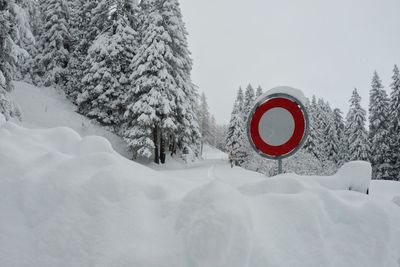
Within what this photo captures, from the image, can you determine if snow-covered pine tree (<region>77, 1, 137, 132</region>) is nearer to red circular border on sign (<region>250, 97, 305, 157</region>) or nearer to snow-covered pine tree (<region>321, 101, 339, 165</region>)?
red circular border on sign (<region>250, 97, 305, 157</region>)

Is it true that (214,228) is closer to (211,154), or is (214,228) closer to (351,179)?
(351,179)

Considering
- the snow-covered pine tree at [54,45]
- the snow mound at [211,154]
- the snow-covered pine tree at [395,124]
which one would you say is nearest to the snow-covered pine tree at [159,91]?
the snow-covered pine tree at [54,45]

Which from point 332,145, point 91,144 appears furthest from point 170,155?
point 332,145

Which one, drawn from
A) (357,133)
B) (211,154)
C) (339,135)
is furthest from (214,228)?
(211,154)

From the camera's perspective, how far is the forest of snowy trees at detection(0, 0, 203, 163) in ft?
71.5

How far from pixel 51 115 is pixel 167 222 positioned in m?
23.2

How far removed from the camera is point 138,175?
3.16 meters

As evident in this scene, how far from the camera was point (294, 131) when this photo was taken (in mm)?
3520

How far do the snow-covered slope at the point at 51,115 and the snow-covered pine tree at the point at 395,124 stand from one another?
2843 centimetres

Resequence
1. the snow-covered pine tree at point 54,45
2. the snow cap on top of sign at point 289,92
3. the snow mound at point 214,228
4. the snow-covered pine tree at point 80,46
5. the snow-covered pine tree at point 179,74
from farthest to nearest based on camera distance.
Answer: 1. the snow-covered pine tree at point 54,45
2. the snow-covered pine tree at point 80,46
3. the snow-covered pine tree at point 179,74
4. the snow cap on top of sign at point 289,92
5. the snow mound at point 214,228

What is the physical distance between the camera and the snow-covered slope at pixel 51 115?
2176 cm

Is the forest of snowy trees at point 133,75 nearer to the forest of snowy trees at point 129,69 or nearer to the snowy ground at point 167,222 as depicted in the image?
the forest of snowy trees at point 129,69

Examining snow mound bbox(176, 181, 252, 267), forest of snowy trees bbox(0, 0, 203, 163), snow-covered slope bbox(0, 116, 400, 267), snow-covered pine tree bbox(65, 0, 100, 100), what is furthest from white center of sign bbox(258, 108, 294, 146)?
snow-covered pine tree bbox(65, 0, 100, 100)

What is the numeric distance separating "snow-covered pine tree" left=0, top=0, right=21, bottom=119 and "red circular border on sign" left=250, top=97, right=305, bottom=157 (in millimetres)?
13262
